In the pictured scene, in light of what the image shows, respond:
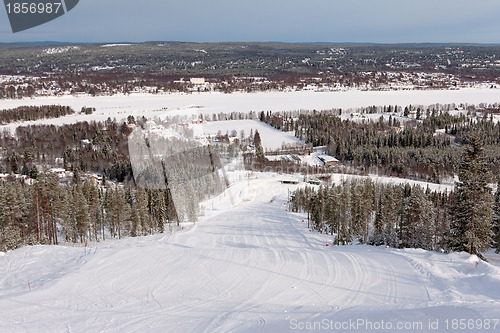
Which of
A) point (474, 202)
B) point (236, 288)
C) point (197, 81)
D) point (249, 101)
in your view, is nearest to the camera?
point (236, 288)

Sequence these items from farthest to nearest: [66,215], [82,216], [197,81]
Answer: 1. [197,81]
2. [82,216]
3. [66,215]

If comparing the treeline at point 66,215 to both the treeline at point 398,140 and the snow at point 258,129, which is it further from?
the snow at point 258,129

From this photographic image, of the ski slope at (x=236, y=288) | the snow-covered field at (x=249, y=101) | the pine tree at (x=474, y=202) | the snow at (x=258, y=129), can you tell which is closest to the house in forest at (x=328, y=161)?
the snow at (x=258, y=129)

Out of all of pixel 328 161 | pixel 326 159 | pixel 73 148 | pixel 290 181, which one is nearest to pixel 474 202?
pixel 290 181

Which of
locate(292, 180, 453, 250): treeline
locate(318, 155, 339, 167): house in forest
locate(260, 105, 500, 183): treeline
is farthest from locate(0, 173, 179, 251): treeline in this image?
locate(260, 105, 500, 183): treeline

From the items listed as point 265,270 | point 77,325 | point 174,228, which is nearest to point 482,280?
point 265,270

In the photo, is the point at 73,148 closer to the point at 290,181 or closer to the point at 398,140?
the point at 290,181
